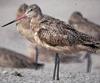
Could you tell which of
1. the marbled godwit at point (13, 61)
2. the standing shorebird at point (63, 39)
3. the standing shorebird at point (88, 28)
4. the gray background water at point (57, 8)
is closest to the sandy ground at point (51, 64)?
the gray background water at point (57, 8)

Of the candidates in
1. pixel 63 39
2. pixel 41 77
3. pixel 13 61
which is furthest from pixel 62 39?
pixel 13 61

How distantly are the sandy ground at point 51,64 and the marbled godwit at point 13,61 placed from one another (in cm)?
43

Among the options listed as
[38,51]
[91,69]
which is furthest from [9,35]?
[91,69]

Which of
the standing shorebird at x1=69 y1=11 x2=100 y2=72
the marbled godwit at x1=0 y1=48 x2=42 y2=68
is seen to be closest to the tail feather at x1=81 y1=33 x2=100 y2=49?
the marbled godwit at x1=0 y1=48 x2=42 y2=68

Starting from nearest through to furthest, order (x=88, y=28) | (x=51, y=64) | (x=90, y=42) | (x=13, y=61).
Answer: (x=90, y=42) → (x=13, y=61) → (x=88, y=28) → (x=51, y=64)

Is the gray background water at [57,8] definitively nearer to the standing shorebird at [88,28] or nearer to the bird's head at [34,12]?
the standing shorebird at [88,28]

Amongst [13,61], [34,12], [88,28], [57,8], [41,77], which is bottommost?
[41,77]

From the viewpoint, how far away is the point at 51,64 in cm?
1525

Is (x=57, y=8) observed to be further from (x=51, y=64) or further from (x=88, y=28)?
(x=88, y=28)

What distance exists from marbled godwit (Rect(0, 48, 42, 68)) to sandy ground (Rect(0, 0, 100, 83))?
426 mm

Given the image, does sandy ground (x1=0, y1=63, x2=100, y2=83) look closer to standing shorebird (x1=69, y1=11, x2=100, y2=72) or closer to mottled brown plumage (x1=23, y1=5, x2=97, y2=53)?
mottled brown plumage (x1=23, y1=5, x2=97, y2=53)

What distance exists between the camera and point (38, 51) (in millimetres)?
15758

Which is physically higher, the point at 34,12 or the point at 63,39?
the point at 34,12

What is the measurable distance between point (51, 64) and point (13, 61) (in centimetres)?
155
